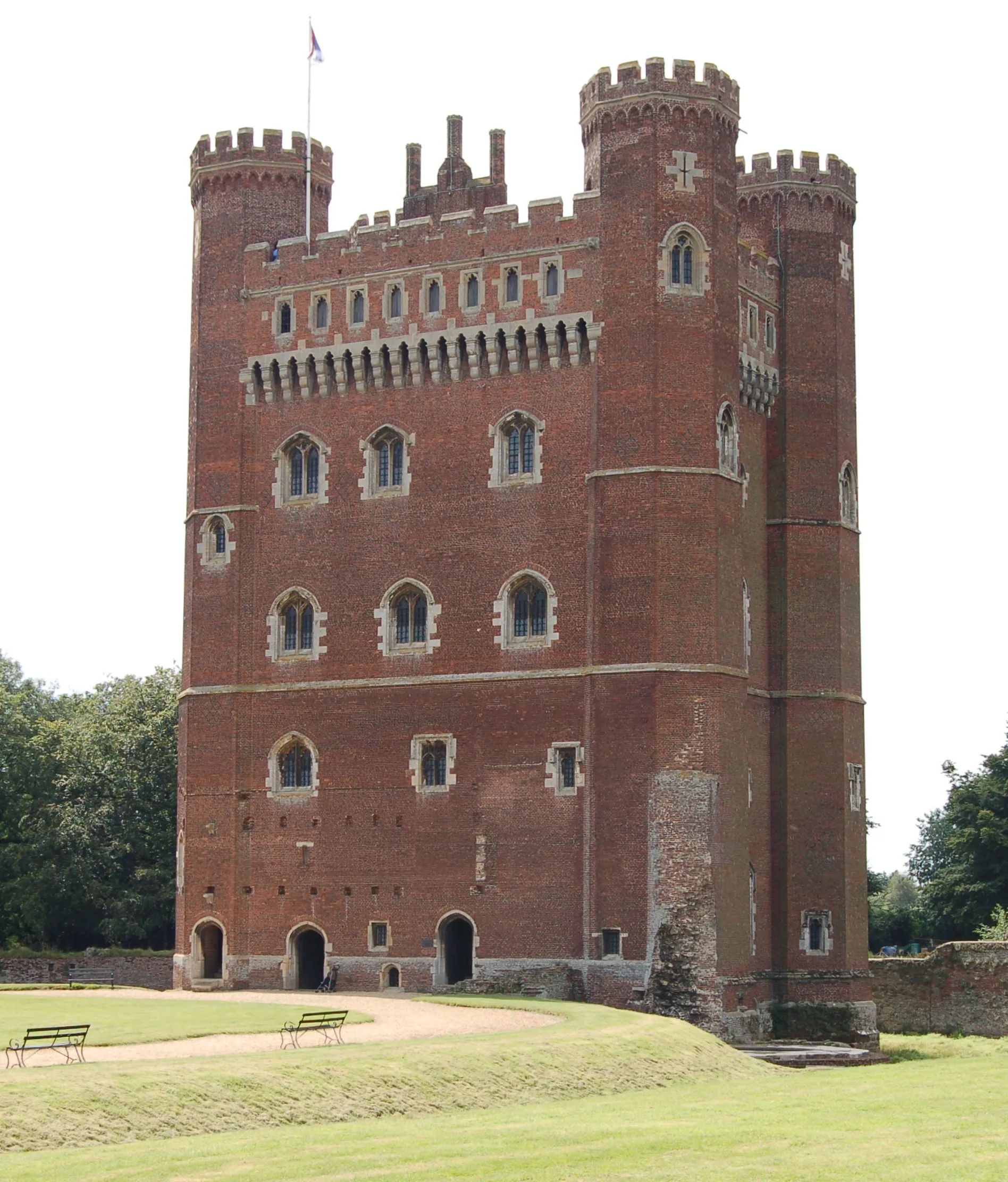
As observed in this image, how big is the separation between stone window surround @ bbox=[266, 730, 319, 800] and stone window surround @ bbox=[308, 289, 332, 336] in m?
10.7

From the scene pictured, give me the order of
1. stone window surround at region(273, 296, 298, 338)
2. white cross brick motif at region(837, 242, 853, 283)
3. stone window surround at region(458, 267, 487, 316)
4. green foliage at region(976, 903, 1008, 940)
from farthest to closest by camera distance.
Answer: green foliage at region(976, 903, 1008, 940), white cross brick motif at region(837, 242, 853, 283), stone window surround at region(273, 296, 298, 338), stone window surround at region(458, 267, 487, 316)

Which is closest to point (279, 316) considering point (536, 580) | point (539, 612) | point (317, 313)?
point (317, 313)

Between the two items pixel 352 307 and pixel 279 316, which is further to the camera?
pixel 279 316

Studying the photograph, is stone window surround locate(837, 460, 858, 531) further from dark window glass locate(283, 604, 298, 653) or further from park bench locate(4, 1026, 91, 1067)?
park bench locate(4, 1026, 91, 1067)

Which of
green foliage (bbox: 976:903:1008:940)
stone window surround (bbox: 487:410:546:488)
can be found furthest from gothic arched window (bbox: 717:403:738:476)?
green foliage (bbox: 976:903:1008:940)

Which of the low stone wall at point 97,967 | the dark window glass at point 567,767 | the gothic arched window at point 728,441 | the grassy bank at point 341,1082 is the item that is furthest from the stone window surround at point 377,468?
the grassy bank at point 341,1082

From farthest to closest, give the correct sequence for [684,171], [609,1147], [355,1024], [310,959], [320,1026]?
[310,959] < [684,171] < [355,1024] < [320,1026] < [609,1147]

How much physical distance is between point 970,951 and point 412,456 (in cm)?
2015

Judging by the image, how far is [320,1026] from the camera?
3938 centimetres

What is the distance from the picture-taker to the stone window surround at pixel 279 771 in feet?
176

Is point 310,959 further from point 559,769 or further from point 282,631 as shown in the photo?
point 559,769

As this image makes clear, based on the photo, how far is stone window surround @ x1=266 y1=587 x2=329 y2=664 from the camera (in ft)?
178

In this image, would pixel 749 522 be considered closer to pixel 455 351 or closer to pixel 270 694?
pixel 455 351

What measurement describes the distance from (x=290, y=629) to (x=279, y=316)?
8.51 metres
